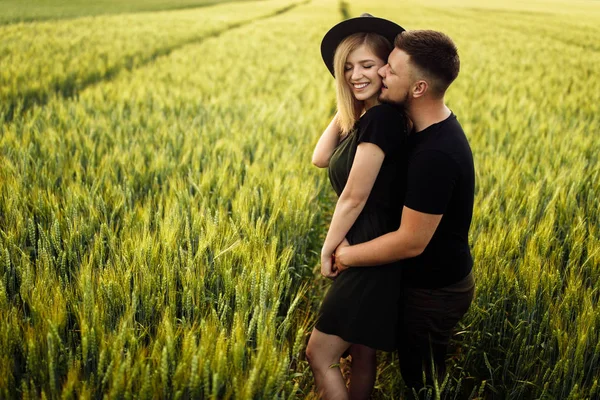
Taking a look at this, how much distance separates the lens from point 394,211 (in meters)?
1.60

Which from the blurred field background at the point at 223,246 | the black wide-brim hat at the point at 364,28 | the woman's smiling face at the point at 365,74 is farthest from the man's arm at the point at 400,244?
the black wide-brim hat at the point at 364,28

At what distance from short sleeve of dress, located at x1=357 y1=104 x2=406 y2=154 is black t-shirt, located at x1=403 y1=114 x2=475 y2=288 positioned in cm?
7

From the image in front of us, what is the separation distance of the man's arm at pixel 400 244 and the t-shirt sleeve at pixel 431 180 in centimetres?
3

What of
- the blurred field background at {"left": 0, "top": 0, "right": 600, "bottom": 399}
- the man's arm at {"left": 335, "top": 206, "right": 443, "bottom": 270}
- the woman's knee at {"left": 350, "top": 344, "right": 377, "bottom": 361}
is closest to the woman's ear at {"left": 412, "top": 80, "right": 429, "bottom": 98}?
the man's arm at {"left": 335, "top": 206, "right": 443, "bottom": 270}

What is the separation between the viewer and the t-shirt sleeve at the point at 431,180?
4.57 feet

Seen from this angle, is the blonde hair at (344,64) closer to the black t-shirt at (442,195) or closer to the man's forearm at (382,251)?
the black t-shirt at (442,195)

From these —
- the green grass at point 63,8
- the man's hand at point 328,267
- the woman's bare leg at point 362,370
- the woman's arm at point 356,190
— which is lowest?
the woman's bare leg at point 362,370

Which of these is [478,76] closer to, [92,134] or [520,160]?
[520,160]

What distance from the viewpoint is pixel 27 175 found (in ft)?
8.98

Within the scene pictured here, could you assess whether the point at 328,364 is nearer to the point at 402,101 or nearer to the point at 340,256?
the point at 340,256

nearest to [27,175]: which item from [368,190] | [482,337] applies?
[368,190]

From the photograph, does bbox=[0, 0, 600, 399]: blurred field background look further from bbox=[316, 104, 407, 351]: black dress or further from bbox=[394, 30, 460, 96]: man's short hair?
bbox=[394, 30, 460, 96]: man's short hair

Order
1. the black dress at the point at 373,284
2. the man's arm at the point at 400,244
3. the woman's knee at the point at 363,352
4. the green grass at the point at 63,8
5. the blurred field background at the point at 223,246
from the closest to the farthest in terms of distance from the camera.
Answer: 1. the blurred field background at the point at 223,246
2. the man's arm at the point at 400,244
3. the black dress at the point at 373,284
4. the woman's knee at the point at 363,352
5. the green grass at the point at 63,8

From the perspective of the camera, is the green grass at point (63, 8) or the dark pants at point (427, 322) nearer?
the dark pants at point (427, 322)
